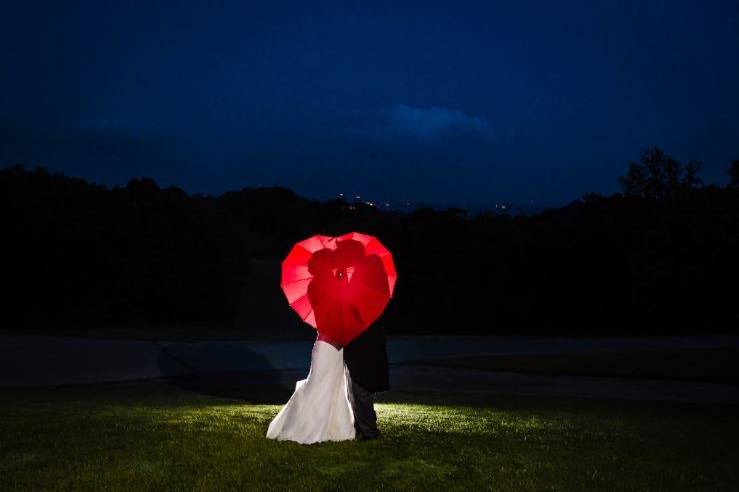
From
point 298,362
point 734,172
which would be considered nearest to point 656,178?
point 734,172

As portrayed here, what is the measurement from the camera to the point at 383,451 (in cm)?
757

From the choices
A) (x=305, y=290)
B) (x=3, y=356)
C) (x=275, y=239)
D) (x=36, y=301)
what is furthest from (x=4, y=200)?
(x=275, y=239)

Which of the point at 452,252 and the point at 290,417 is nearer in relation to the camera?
the point at 290,417

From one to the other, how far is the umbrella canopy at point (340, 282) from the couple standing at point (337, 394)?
0.27 metres

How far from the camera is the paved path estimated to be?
14.9 m

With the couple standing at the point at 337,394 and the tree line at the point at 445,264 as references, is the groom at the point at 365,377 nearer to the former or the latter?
the couple standing at the point at 337,394

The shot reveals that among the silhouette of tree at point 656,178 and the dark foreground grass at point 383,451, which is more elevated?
the silhouette of tree at point 656,178

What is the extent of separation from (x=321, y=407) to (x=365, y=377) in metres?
0.56

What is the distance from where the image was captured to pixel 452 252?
37.5 m

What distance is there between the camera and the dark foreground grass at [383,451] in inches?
257

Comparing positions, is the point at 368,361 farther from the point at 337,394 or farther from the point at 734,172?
the point at 734,172

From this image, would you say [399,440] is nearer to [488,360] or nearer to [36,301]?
[488,360]

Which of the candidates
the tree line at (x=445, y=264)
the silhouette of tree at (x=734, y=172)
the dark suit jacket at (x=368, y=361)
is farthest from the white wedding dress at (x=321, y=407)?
the tree line at (x=445, y=264)

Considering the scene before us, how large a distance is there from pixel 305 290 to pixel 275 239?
59.8 meters
